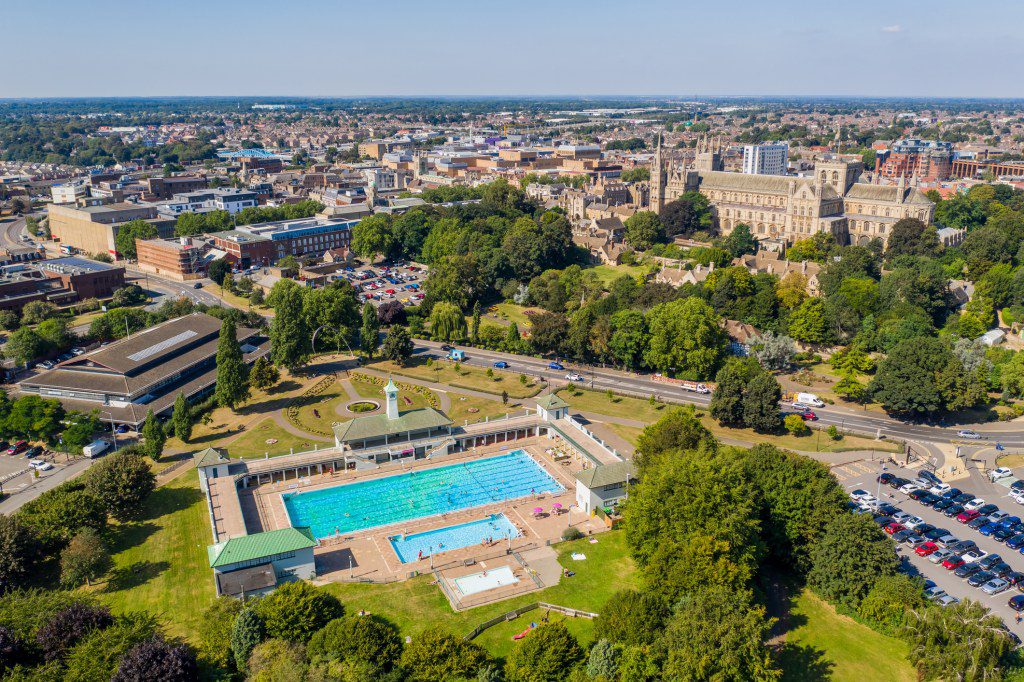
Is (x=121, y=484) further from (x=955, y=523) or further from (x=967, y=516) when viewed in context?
(x=967, y=516)

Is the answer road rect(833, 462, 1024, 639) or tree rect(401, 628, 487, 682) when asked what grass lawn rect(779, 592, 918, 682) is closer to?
road rect(833, 462, 1024, 639)

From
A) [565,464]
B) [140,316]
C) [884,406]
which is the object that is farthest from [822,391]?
[140,316]

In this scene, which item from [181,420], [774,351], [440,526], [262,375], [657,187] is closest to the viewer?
[440,526]

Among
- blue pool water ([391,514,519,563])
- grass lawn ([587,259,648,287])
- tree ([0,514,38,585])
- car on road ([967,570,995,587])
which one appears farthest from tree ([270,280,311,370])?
car on road ([967,570,995,587])

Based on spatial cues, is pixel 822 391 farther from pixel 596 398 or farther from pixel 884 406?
pixel 596 398

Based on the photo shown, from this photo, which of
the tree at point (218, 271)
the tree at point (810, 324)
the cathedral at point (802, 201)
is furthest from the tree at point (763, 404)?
the tree at point (218, 271)

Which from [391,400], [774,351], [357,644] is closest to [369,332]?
[391,400]
